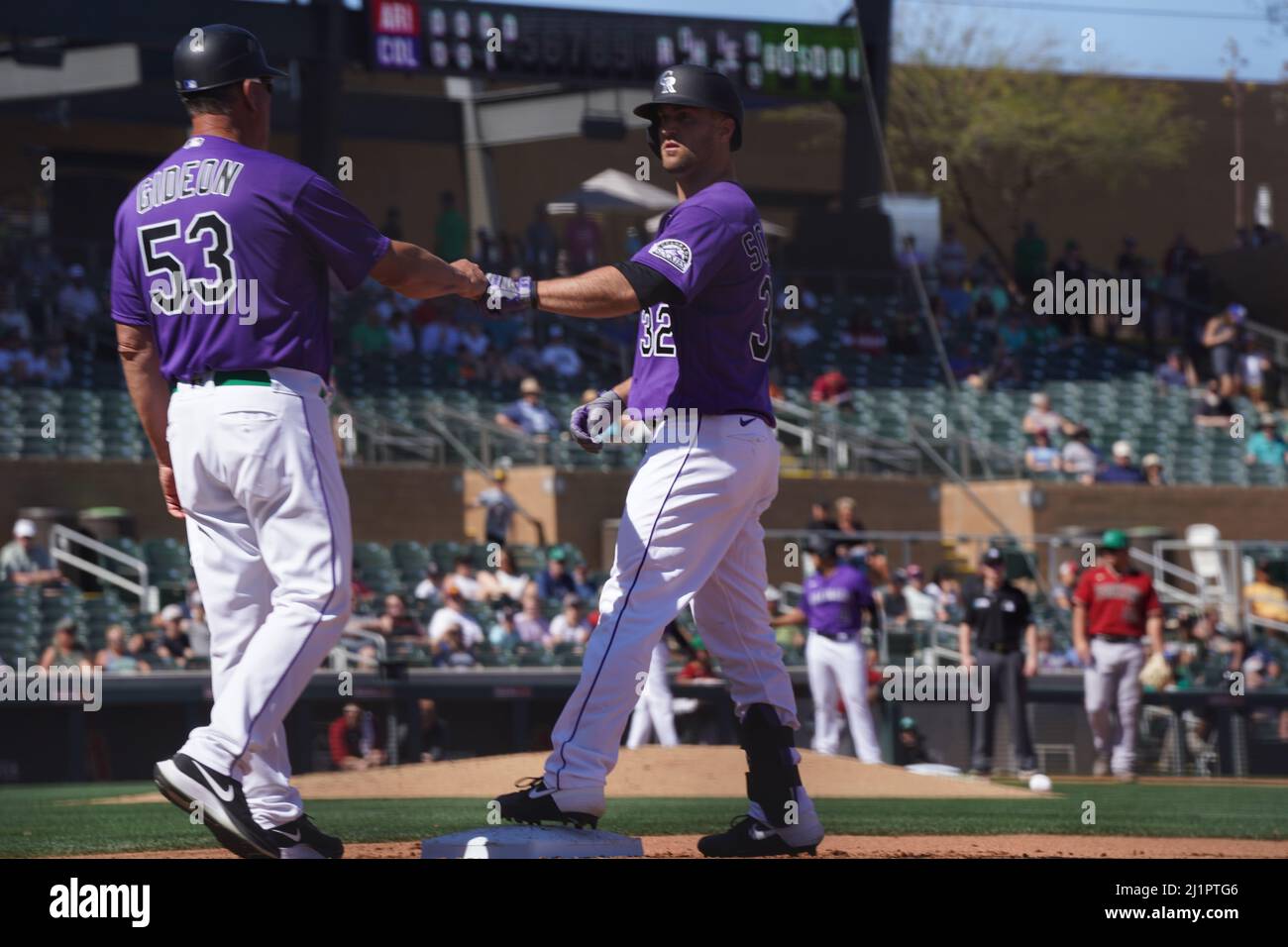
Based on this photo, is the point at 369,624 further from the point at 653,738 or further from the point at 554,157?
the point at 554,157

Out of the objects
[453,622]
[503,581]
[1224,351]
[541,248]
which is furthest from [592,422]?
[1224,351]

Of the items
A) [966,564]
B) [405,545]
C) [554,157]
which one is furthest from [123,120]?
[966,564]

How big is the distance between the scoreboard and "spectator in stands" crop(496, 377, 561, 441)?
15.9ft

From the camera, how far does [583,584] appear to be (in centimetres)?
1747

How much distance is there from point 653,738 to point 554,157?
22.5 m

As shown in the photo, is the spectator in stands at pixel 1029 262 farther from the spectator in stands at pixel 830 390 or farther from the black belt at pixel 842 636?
the black belt at pixel 842 636

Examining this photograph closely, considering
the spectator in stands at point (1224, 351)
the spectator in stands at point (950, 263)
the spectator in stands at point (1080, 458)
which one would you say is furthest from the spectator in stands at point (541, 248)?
the spectator in stands at point (1224, 351)

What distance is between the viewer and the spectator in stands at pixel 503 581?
16672 mm

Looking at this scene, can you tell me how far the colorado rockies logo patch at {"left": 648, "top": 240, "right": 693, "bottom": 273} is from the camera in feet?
17.1

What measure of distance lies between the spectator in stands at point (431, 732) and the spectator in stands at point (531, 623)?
5.84 feet

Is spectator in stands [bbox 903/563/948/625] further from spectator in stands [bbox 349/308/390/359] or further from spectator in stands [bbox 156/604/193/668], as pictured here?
spectator in stands [bbox 349/308/390/359]

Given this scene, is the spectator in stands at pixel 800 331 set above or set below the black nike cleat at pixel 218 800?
above

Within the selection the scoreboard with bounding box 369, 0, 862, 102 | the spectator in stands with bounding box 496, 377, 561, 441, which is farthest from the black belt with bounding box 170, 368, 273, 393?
the scoreboard with bounding box 369, 0, 862, 102
